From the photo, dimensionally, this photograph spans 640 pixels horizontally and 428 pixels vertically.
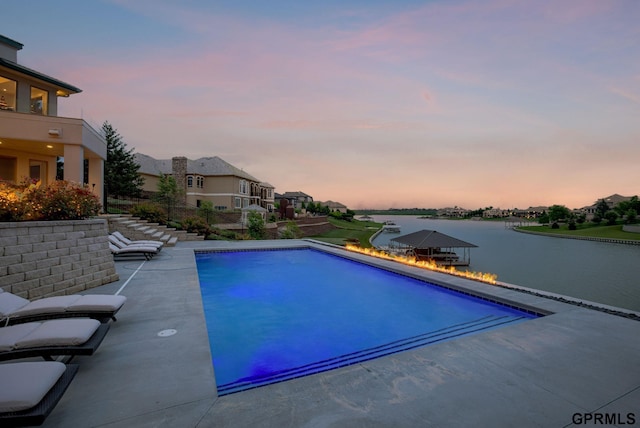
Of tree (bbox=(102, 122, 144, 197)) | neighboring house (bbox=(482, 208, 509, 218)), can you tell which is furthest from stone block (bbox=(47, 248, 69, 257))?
neighboring house (bbox=(482, 208, 509, 218))

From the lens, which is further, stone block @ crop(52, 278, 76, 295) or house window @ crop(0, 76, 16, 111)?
house window @ crop(0, 76, 16, 111)

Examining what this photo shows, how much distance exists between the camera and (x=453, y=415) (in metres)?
2.51

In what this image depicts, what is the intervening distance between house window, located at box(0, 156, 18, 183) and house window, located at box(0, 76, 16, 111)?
262cm

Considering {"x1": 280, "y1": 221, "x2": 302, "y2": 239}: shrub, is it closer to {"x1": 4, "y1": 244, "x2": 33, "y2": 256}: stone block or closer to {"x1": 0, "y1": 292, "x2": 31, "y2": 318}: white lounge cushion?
{"x1": 4, "y1": 244, "x2": 33, "y2": 256}: stone block

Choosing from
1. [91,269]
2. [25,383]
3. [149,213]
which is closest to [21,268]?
[91,269]

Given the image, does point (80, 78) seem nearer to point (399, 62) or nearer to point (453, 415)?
point (399, 62)

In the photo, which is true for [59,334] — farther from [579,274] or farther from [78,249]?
[579,274]

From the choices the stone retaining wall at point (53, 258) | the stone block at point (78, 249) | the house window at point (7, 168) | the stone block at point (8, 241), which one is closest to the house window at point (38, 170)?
the house window at point (7, 168)

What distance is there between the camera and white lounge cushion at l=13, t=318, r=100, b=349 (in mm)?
A: 2963

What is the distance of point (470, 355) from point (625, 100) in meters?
23.6

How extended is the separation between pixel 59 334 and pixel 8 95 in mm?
19495

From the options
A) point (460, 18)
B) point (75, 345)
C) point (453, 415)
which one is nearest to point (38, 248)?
point (75, 345)

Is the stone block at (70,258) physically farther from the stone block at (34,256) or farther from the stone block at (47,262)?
the stone block at (34,256)

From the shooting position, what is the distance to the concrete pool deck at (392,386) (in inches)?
97.3
